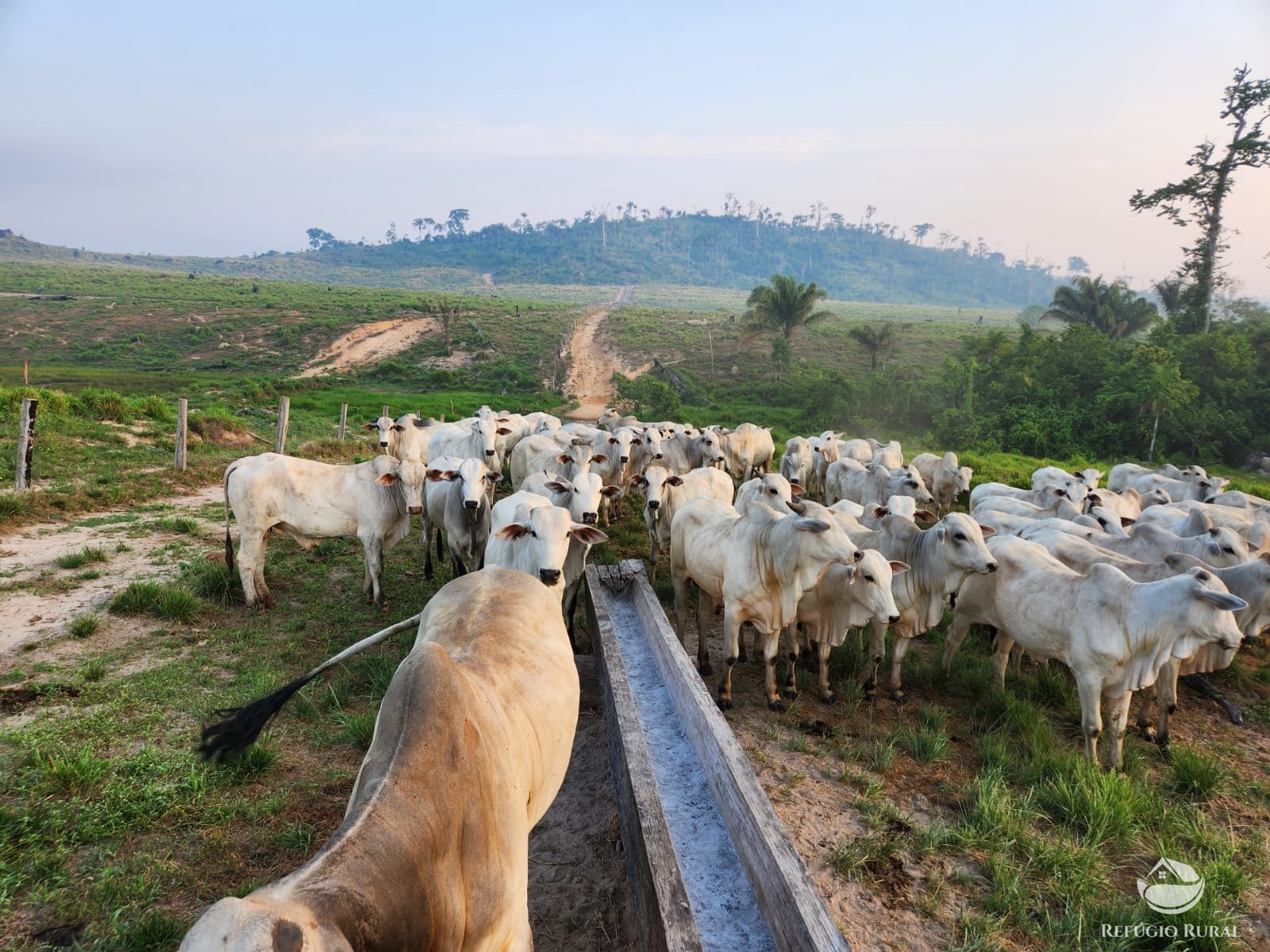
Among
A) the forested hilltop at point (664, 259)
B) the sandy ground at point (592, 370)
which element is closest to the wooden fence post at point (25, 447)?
the sandy ground at point (592, 370)

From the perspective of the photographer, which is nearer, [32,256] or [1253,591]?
[1253,591]

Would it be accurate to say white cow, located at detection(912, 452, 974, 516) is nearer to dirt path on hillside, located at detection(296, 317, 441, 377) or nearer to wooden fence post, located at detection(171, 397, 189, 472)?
wooden fence post, located at detection(171, 397, 189, 472)

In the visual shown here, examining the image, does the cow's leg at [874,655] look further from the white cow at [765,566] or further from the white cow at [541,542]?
the white cow at [541,542]

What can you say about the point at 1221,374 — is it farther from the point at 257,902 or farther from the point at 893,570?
the point at 257,902

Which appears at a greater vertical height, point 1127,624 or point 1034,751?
point 1127,624

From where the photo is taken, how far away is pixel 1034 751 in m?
5.61

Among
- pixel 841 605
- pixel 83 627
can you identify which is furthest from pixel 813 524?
pixel 83 627

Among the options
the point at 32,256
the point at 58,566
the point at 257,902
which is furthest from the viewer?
the point at 32,256

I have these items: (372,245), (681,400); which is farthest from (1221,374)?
(372,245)

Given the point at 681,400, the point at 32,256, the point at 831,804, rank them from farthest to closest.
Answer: the point at 32,256, the point at 681,400, the point at 831,804

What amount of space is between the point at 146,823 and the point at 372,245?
556 feet

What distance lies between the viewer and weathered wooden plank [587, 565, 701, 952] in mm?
2834

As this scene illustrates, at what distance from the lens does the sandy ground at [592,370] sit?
31906mm

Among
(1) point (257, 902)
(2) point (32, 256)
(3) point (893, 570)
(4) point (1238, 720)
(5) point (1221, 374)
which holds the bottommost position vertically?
(4) point (1238, 720)
